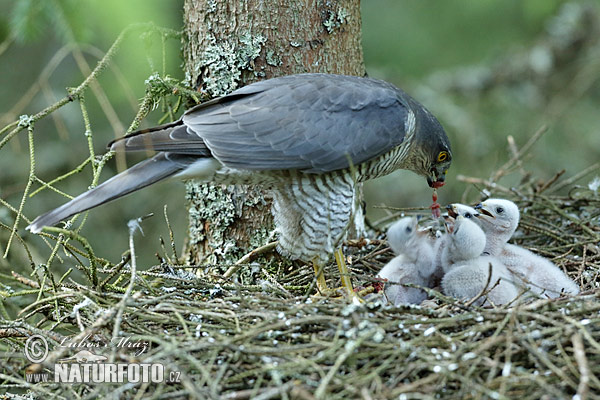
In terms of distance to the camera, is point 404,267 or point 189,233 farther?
point 189,233

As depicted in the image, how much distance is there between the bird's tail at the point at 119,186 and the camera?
3.18 m

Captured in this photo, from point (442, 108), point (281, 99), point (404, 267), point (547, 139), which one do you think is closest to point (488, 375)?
point (404, 267)

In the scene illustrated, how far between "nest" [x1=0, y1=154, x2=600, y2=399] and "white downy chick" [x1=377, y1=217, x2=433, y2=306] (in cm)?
29

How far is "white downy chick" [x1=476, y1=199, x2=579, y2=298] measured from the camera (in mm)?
3596

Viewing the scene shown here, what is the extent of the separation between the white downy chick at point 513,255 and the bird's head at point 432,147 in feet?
1.68

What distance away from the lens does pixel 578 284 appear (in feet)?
12.5

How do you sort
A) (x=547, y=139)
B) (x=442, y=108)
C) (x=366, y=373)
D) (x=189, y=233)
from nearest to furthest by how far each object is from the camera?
(x=366, y=373)
(x=189, y=233)
(x=442, y=108)
(x=547, y=139)

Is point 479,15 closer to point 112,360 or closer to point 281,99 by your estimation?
point 281,99

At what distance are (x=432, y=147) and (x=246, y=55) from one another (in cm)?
134

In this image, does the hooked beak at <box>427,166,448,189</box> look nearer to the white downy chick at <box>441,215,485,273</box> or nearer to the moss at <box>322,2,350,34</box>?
the white downy chick at <box>441,215,485,273</box>

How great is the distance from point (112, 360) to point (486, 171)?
4765 mm

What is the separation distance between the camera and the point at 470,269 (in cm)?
359

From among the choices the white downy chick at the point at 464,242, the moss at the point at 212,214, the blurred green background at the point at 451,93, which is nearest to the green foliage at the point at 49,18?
the moss at the point at 212,214

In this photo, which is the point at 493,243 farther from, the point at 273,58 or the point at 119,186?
the point at 119,186
